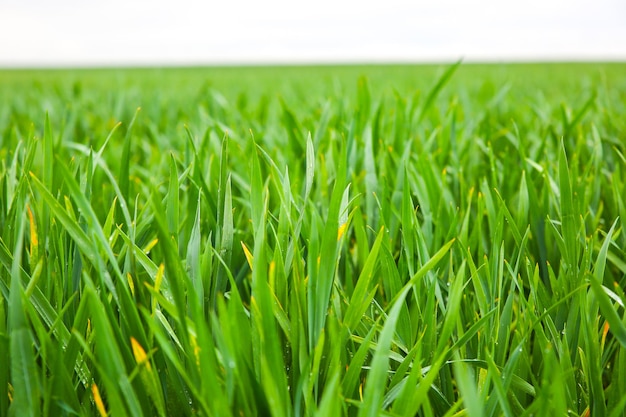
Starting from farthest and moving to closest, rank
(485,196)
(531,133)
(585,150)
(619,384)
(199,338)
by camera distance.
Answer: (531,133)
(585,150)
(485,196)
(619,384)
(199,338)

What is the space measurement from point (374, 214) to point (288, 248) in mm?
356

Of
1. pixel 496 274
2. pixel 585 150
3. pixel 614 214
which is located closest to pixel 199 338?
pixel 496 274

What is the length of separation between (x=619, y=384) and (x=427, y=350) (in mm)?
195

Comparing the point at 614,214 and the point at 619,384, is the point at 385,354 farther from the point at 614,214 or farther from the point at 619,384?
the point at 614,214

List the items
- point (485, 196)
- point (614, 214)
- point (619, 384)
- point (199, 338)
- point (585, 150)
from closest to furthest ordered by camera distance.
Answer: point (199, 338)
point (619, 384)
point (485, 196)
point (614, 214)
point (585, 150)

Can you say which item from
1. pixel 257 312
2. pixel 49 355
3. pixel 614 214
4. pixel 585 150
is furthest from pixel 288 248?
pixel 585 150

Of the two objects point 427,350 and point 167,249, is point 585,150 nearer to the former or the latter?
point 427,350

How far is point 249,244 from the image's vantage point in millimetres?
870

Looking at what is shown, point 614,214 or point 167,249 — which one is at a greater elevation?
point 167,249

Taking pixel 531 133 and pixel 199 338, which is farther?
pixel 531 133

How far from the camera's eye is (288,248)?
0.61 metres

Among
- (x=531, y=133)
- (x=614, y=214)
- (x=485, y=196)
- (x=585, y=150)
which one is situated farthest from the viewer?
(x=531, y=133)

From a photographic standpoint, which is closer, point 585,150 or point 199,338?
point 199,338

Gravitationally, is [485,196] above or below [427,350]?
above
